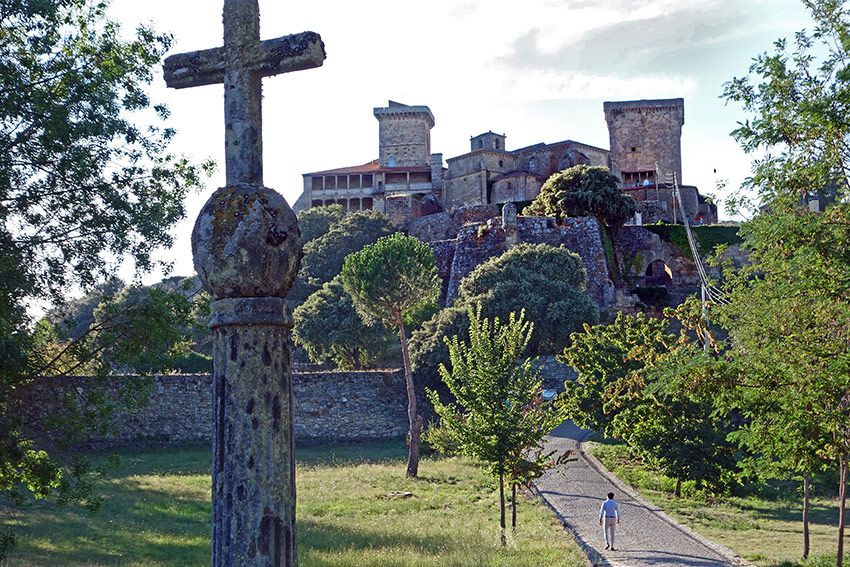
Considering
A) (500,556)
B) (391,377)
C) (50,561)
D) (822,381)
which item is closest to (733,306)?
(822,381)

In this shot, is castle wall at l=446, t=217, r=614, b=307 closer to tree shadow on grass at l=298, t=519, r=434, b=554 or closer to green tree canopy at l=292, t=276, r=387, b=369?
green tree canopy at l=292, t=276, r=387, b=369

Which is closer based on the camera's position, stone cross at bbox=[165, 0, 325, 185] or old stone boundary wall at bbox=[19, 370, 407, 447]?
stone cross at bbox=[165, 0, 325, 185]

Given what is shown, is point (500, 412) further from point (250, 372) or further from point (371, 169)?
point (371, 169)

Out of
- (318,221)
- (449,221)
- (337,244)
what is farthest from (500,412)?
(318,221)

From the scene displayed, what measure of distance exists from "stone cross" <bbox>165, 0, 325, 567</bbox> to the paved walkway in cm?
1151

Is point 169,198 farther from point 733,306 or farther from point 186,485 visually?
point 186,485

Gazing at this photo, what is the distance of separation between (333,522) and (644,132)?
7575 centimetres

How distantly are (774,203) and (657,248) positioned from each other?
4643 centimetres

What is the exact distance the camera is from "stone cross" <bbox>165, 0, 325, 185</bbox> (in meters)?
4.52

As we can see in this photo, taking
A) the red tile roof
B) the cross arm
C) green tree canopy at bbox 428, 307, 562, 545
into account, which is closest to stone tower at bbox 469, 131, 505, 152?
the red tile roof

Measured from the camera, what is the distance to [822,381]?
36.8 ft

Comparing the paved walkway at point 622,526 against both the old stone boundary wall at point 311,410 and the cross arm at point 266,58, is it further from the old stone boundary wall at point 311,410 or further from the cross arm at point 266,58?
the cross arm at point 266,58

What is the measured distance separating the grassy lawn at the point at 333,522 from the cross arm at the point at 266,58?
10714 millimetres

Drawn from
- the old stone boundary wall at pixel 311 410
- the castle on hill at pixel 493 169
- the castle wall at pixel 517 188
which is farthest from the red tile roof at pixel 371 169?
the old stone boundary wall at pixel 311 410
